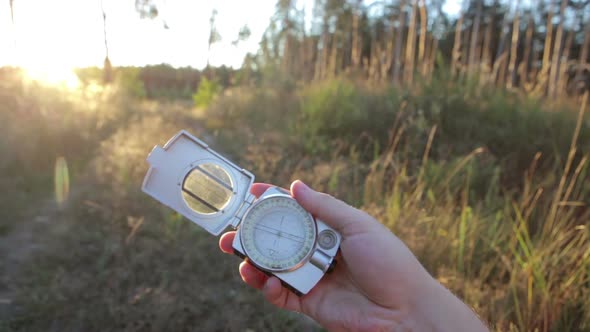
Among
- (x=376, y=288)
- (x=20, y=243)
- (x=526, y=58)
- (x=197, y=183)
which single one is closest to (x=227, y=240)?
(x=197, y=183)

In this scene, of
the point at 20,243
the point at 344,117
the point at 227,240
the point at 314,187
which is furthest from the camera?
the point at 344,117

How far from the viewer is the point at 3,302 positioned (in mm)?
2070

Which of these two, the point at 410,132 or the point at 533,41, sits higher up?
the point at 533,41

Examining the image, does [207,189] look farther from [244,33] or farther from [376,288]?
[244,33]

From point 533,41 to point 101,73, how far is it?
50.0 feet

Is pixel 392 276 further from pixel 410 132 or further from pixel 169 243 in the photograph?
pixel 410 132

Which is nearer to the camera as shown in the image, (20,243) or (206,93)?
(20,243)

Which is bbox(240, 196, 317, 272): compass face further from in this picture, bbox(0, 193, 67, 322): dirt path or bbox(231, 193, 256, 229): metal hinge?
bbox(0, 193, 67, 322): dirt path

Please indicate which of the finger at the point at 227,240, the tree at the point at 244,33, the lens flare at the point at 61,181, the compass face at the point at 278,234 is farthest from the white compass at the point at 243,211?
the tree at the point at 244,33

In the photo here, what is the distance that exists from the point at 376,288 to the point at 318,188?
184 centimetres

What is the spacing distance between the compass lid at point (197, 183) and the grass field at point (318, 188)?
88cm

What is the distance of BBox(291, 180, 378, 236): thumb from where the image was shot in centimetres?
128

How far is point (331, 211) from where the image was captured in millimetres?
1295

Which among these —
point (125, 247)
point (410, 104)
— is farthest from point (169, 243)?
point (410, 104)
